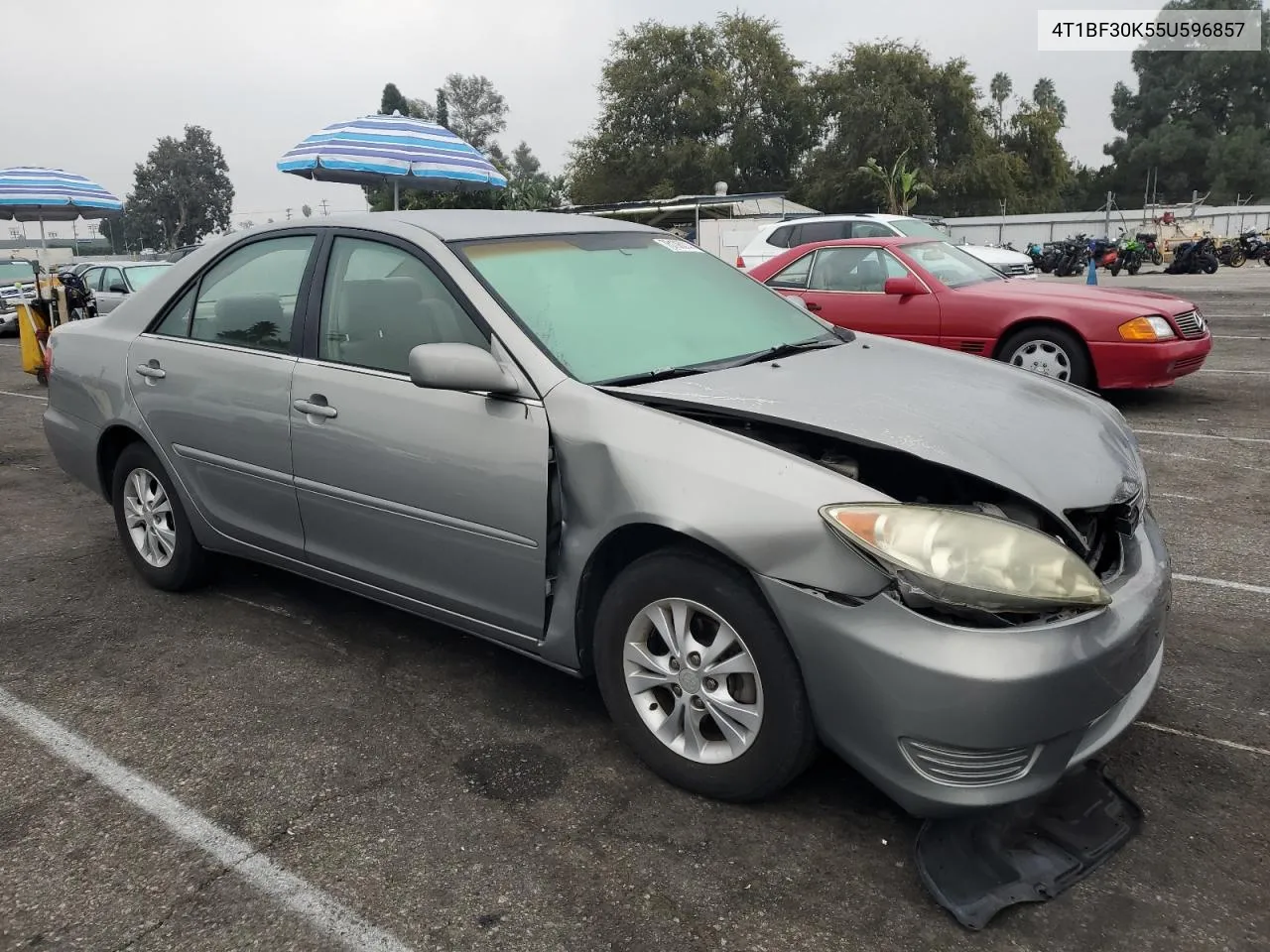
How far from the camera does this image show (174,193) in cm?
9494

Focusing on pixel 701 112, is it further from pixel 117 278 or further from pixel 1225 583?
pixel 1225 583

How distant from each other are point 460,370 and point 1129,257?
27676mm

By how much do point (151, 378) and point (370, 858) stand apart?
96.4 inches

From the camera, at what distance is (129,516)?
441 cm

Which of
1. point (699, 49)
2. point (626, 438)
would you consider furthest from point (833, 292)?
point (699, 49)

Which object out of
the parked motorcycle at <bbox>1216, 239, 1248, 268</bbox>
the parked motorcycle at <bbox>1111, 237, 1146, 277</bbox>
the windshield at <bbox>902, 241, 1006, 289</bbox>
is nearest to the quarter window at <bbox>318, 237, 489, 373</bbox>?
the windshield at <bbox>902, 241, 1006, 289</bbox>

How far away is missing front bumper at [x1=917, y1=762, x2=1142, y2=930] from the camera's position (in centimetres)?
224

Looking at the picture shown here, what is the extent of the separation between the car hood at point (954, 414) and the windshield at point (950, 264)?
529 cm

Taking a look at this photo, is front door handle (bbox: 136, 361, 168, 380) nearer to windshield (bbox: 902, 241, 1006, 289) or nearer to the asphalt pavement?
the asphalt pavement

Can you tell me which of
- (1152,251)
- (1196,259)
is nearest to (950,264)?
(1196,259)

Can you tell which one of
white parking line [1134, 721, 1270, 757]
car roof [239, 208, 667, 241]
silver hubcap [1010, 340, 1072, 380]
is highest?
car roof [239, 208, 667, 241]

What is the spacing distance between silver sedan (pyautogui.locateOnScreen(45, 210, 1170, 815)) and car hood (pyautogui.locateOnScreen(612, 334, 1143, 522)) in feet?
0.05

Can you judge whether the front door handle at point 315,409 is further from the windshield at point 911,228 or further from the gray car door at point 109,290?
the windshield at point 911,228

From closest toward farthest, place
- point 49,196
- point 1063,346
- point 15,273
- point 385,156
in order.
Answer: point 1063,346
point 385,156
point 49,196
point 15,273
